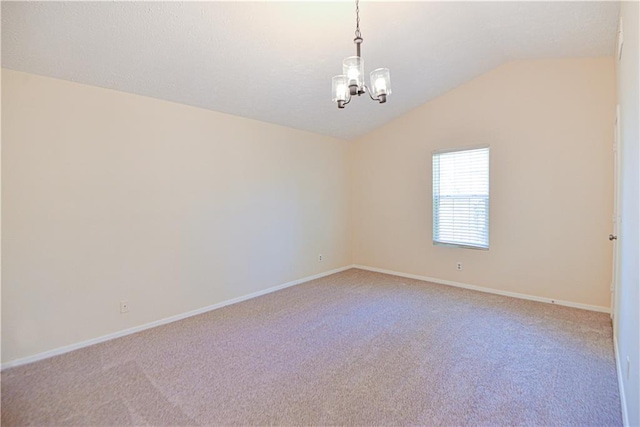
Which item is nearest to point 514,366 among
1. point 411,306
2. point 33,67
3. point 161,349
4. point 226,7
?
point 411,306

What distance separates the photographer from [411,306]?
3.75 m

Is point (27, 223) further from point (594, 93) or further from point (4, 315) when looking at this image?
point (594, 93)

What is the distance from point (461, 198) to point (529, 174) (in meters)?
0.86

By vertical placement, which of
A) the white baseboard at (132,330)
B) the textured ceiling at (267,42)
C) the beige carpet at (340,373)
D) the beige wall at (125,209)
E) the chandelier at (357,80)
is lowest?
the beige carpet at (340,373)

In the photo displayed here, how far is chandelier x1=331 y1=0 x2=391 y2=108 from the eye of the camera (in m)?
2.13

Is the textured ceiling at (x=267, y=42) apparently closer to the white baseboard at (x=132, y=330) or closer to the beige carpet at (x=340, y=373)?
the white baseboard at (x=132, y=330)

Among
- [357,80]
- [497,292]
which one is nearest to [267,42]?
[357,80]

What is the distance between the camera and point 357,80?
83.8 inches

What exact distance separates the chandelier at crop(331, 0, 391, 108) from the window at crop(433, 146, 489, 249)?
2606mm

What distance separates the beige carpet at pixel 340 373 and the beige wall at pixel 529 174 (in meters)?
0.61

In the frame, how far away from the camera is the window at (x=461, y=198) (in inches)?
168

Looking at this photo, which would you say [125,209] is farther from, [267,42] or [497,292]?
[497,292]

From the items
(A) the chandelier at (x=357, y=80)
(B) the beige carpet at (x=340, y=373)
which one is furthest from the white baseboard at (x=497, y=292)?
(A) the chandelier at (x=357, y=80)

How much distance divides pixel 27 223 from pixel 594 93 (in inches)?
222
